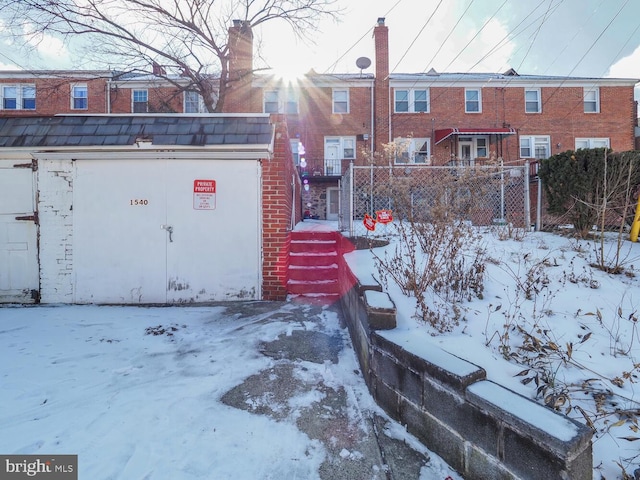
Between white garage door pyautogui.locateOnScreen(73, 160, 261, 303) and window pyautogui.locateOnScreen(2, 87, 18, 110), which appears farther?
window pyautogui.locateOnScreen(2, 87, 18, 110)

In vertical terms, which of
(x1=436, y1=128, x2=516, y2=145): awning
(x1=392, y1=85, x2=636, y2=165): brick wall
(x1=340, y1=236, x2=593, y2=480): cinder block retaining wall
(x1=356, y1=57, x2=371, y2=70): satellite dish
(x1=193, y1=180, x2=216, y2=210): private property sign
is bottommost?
(x1=340, y1=236, x2=593, y2=480): cinder block retaining wall

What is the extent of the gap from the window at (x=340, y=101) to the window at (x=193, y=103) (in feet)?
23.9

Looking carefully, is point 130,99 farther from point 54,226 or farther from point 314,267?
point 314,267

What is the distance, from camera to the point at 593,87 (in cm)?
1811

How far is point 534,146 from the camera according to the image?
18.1 meters

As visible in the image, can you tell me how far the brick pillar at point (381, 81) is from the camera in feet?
56.7

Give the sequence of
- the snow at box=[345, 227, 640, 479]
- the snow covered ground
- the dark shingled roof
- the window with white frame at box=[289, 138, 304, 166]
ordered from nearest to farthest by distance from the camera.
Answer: the snow at box=[345, 227, 640, 479] < the snow covered ground < the dark shingled roof < the window with white frame at box=[289, 138, 304, 166]

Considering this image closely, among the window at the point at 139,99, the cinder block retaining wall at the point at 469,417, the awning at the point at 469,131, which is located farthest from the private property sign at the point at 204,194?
the window at the point at 139,99

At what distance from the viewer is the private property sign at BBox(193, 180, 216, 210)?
4852 millimetres

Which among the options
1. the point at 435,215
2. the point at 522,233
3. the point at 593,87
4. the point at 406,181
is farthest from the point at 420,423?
the point at 593,87

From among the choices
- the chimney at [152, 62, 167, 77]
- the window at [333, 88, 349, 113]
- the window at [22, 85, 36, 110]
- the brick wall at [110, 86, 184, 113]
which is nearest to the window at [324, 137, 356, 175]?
the window at [333, 88, 349, 113]

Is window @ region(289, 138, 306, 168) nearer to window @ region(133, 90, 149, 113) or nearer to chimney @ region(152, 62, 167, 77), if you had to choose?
chimney @ region(152, 62, 167, 77)

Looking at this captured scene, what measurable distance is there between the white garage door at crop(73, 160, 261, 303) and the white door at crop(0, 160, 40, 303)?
0.64 m

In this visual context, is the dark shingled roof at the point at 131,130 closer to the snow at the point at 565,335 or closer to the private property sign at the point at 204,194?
the private property sign at the point at 204,194
